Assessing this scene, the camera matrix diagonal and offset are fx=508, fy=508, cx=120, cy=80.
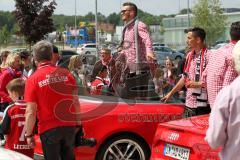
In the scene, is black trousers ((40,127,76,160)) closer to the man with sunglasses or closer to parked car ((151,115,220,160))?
parked car ((151,115,220,160))

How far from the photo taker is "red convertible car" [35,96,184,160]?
22.1ft

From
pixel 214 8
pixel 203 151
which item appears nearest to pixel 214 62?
pixel 203 151

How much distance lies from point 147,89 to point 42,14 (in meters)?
21.0

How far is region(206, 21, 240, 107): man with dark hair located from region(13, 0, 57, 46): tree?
22007 millimetres

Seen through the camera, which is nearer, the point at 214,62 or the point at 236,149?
the point at 236,149

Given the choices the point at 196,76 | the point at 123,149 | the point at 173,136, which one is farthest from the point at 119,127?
the point at 173,136

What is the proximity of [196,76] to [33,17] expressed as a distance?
2217 cm

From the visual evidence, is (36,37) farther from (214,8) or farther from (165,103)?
(214,8)

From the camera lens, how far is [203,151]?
470 centimetres

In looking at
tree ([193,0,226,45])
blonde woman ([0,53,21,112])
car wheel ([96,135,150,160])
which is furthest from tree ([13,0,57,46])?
tree ([193,0,226,45])

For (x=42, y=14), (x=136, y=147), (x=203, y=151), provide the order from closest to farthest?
1. (x=203, y=151)
2. (x=136, y=147)
3. (x=42, y=14)

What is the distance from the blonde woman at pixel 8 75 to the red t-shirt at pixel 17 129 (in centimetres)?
260

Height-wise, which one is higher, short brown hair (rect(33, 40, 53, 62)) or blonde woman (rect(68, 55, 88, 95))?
short brown hair (rect(33, 40, 53, 62))

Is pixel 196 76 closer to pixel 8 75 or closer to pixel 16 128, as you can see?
pixel 16 128
